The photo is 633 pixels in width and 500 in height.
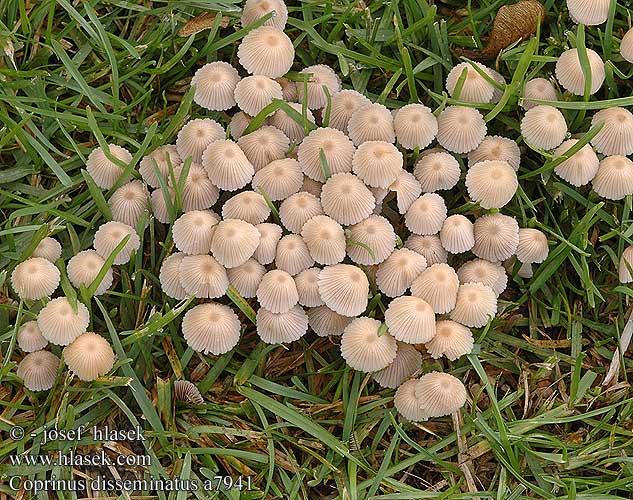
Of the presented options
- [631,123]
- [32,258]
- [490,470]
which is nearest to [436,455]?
[490,470]

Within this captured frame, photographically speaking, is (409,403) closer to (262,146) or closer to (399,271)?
(399,271)

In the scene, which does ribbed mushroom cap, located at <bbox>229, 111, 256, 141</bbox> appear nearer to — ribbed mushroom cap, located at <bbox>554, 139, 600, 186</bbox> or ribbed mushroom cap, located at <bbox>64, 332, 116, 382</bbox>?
ribbed mushroom cap, located at <bbox>64, 332, 116, 382</bbox>

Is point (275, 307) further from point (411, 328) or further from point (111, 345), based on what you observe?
point (111, 345)

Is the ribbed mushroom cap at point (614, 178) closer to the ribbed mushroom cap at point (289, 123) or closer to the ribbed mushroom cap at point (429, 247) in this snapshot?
the ribbed mushroom cap at point (429, 247)

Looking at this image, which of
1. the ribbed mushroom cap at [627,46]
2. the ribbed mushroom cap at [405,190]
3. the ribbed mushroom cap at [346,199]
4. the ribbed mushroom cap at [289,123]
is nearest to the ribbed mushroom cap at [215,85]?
the ribbed mushroom cap at [289,123]

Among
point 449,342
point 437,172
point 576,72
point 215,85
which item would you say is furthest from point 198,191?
point 576,72
